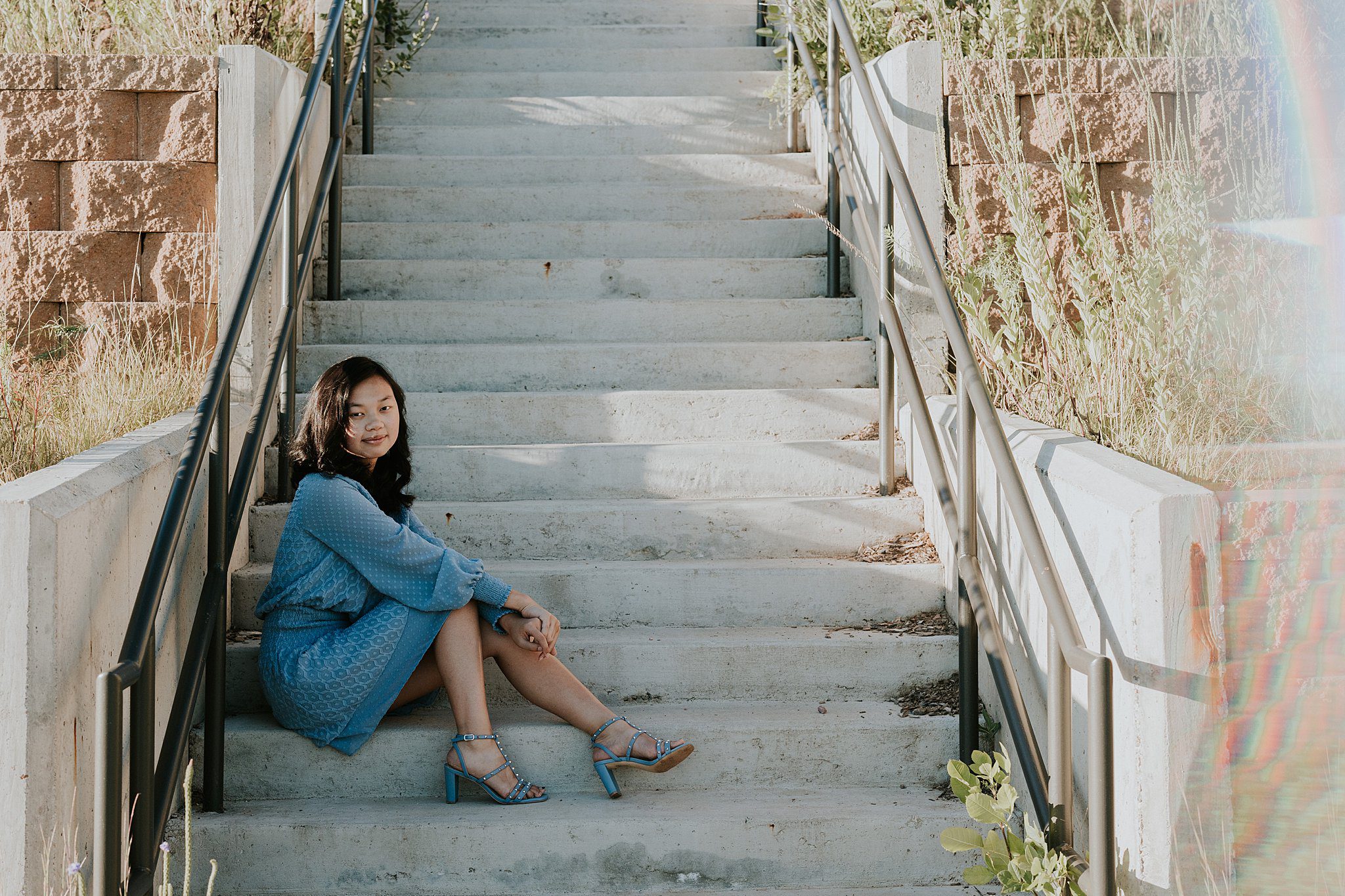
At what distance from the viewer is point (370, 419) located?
273cm

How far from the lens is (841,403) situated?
369 centimetres

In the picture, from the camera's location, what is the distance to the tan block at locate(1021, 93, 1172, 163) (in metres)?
3.72

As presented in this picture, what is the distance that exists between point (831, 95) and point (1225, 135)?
133 cm

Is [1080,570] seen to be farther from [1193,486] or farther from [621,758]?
[621,758]

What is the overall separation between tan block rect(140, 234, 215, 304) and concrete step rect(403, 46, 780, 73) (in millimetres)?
2184

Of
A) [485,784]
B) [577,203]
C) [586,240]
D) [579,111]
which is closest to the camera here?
[485,784]

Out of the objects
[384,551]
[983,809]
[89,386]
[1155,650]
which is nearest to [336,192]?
[89,386]

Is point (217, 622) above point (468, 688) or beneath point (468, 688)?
above

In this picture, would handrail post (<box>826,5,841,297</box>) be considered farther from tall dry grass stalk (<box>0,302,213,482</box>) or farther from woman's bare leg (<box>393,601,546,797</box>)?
tall dry grass stalk (<box>0,302,213,482</box>)

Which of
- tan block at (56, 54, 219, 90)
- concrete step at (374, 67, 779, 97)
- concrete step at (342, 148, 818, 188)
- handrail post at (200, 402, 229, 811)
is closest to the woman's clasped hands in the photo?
handrail post at (200, 402, 229, 811)

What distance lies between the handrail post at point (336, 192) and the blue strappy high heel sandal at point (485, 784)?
2.11 m

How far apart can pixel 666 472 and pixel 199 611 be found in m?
1.48

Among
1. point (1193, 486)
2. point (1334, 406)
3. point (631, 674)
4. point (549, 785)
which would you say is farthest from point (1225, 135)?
point (549, 785)

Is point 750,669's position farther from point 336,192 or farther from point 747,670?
point 336,192
